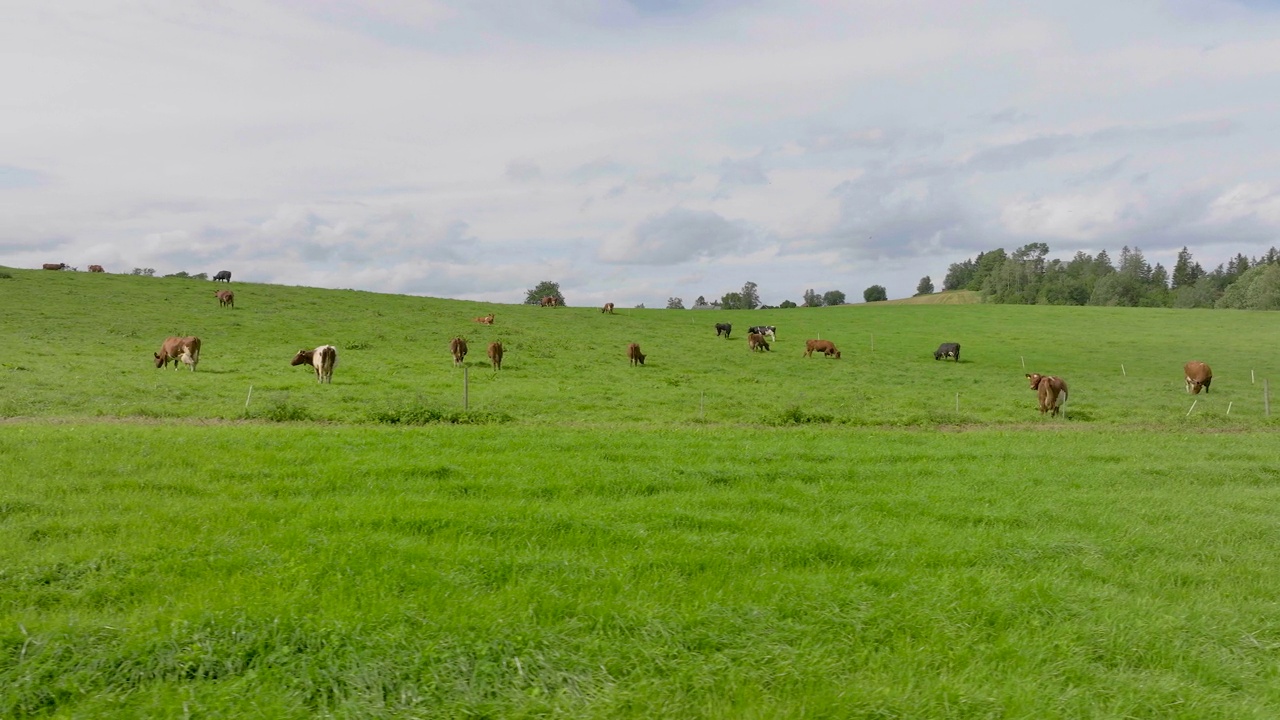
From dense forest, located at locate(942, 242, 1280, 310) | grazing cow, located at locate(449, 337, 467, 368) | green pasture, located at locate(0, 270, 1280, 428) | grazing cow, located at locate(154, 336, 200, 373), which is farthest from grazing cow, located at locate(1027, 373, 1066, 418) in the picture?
dense forest, located at locate(942, 242, 1280, 310)

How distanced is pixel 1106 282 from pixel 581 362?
10388cm

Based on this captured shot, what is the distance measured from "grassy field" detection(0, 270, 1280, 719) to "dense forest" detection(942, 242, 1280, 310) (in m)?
99.9

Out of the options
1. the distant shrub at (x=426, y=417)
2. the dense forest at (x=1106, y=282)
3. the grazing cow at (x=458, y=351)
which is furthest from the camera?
the dense forest at (x=1106, y=282)

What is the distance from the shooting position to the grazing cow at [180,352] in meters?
27.5

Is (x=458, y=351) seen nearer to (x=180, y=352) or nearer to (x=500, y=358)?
(x=500, y=358)

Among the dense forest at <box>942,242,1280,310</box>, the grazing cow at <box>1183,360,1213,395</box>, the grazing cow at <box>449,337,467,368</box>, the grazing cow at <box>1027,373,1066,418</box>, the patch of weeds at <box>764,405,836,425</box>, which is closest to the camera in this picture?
the patch of weeds at <box>764,405,836,425</box>

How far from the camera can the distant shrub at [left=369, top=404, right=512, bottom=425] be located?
16922 mm

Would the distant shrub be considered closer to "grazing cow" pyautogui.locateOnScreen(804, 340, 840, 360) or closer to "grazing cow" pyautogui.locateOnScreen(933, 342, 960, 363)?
"grazing cow" pyautogui.locateOnScreen(804, 340, 840, 360)

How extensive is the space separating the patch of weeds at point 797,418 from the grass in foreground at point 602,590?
28.4 ft

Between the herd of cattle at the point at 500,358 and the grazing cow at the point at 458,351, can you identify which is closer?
the herd of cattle at the point at 500,358

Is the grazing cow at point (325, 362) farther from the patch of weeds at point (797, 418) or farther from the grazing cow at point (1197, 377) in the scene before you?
the grazing cow at point (1197, 377)

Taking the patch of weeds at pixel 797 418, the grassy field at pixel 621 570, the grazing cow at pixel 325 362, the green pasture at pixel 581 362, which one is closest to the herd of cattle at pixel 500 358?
the grazing cow at pixel 325 362

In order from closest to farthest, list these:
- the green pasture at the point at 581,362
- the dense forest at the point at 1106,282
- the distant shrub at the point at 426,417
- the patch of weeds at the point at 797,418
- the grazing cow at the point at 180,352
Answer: the distant shrub at the point at 426,417, the patch of weeds at the point at 797,418, the green pasture at the point at 581,362, the grazing cow at the point at 180,352, the dense forest at the point at 1106,282

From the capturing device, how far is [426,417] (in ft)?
56.1
